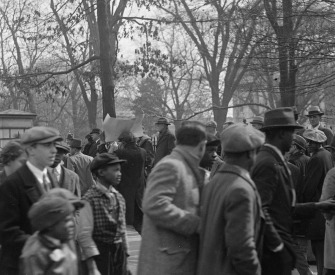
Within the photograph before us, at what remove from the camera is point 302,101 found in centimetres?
4019

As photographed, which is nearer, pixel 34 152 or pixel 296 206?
pixel 34 152

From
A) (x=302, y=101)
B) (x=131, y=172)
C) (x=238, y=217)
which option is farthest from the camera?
(x=302, y=101)

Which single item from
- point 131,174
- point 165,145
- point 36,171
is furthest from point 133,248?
point 36,171

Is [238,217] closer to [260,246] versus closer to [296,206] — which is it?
[260,246]

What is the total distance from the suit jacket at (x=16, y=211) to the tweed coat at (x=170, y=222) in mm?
841

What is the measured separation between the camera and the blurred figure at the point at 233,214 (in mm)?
4762

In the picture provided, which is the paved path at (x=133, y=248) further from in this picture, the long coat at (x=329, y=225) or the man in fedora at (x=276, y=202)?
the man in fedora at (x=276, y=202)

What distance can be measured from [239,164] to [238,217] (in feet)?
1.53

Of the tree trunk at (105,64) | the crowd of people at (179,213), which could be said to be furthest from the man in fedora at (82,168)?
the tree trunk at (105,64)

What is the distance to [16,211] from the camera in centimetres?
539

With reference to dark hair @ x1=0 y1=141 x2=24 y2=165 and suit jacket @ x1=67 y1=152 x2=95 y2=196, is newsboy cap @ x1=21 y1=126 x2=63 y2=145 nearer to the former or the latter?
dark hair @ x1=0 y1=141 x2=24 y2=165

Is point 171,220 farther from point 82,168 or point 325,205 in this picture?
point 82,168

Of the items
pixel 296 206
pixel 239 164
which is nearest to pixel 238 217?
pixel 239 164

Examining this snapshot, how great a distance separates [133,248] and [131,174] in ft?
5.13
